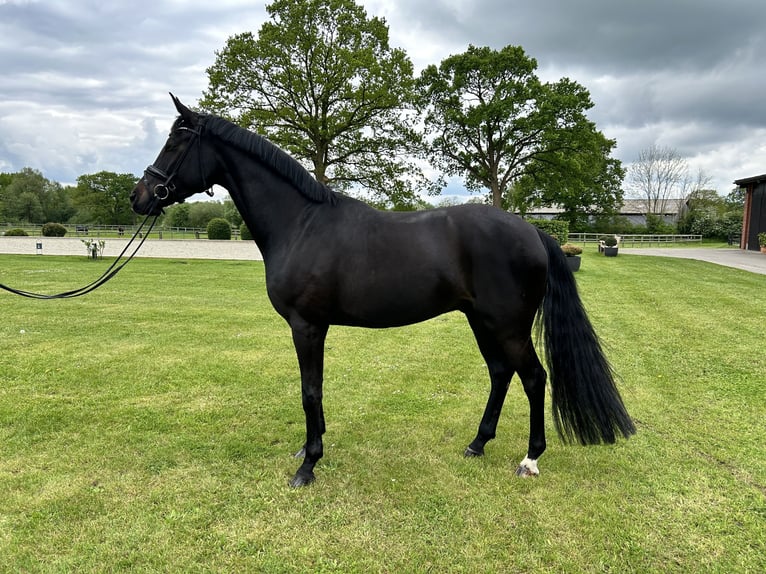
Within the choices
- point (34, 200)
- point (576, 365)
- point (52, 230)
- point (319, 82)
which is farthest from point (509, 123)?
point (34, 200)

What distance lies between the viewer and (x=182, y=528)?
7.95 ft

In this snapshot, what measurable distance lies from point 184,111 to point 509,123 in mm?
28698

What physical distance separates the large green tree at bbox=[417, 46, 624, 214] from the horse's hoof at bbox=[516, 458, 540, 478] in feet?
89.4

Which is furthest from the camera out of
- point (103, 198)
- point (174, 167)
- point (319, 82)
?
point (103, 198)

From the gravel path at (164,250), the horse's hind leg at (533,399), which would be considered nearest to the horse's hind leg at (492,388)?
the horse's hind leg at (533,399)

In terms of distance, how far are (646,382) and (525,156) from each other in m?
27.0

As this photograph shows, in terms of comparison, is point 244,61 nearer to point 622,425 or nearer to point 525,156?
point 525,156

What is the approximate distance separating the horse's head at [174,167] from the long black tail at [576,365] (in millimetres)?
2549

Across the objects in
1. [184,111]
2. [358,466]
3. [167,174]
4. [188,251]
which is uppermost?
[184,111]

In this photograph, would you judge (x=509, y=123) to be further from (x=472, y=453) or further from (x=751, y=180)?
(x=472, y=453)

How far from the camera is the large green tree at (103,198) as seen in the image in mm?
56062

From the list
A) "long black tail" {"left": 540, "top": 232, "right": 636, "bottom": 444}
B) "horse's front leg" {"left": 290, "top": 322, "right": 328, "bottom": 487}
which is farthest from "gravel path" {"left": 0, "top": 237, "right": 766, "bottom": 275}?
"long black tail" {"left": 540, "top": 232, "right": 636, "bottom": 444}

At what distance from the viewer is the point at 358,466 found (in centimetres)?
312

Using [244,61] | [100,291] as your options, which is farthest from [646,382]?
[244,61]
